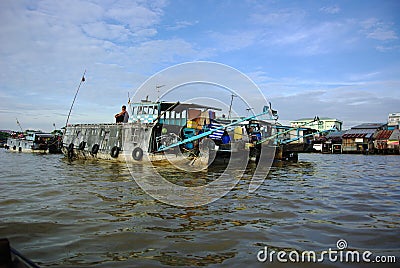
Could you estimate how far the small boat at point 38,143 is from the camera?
32.0 metres

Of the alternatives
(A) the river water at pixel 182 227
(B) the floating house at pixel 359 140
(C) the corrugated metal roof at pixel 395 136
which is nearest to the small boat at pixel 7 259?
(A) the river water at pixel 182 227

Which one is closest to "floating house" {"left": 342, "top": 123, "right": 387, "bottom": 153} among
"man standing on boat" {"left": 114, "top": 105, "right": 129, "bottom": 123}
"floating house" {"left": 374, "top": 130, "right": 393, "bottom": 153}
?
"floating house" {"left": 374, "top": 130, "right": 393, "bottom": 153}

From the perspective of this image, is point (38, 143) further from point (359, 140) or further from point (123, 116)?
point (359, 140)

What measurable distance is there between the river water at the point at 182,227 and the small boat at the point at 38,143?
2704 cm

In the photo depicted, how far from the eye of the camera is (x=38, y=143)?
32312 millimetres

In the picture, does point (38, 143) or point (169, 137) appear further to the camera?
point (38, 143)

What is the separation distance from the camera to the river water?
3.79 metres

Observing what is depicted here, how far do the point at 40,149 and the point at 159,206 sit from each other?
30410 mm

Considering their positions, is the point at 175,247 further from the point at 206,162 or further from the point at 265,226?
the point at 206,162

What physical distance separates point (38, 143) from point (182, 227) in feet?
107

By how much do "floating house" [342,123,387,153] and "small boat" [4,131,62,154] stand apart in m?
49.0

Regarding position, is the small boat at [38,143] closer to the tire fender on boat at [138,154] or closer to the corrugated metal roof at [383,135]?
the tire fender on boat at [138,154]

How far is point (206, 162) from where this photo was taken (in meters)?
15.5

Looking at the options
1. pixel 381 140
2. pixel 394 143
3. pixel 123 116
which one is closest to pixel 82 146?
pixel 123 116
